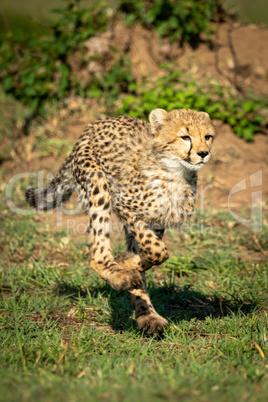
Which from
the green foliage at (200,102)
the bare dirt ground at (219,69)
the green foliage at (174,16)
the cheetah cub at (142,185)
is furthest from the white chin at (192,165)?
A: the green foliage at (174,16)

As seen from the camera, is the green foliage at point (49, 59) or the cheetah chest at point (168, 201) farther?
the green foliage at point (49, 59)

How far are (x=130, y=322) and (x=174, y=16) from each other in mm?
5367

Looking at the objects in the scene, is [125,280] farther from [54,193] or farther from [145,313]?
[54,193]

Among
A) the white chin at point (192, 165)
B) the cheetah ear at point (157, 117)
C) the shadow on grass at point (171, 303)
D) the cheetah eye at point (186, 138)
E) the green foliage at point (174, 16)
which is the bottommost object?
the shadow on grass at point (171, 303)

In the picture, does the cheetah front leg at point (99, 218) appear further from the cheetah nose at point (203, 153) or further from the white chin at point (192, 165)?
the cheetah nose at point (203, 153)

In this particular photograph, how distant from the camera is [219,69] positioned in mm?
7414

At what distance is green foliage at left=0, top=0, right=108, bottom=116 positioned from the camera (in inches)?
283

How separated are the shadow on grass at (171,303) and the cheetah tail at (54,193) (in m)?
0.66

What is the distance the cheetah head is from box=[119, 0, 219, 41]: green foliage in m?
4.49

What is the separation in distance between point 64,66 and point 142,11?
1.47m

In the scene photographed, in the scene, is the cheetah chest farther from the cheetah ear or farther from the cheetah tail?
the cheetah tail

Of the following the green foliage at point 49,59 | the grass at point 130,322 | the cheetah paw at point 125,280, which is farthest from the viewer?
the green foliage at point 49,59

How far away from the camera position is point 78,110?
722 cm

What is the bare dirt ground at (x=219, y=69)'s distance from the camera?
645cm
